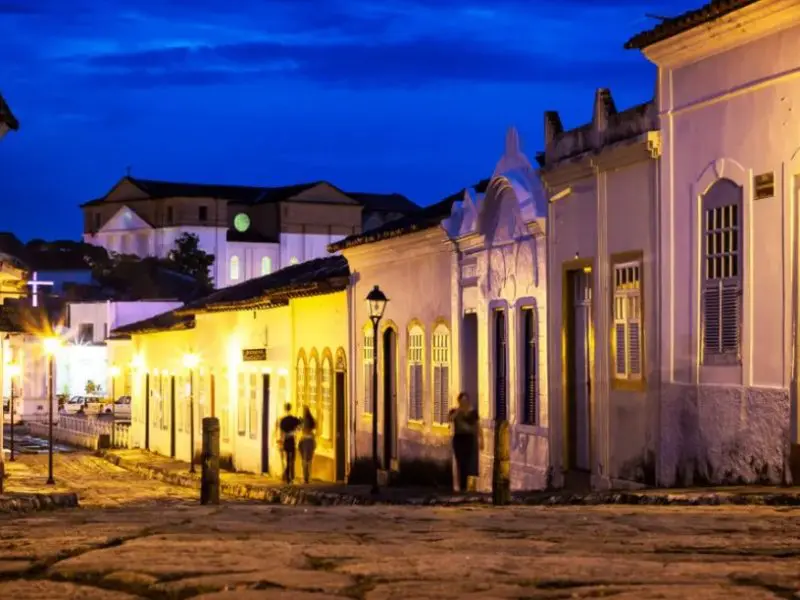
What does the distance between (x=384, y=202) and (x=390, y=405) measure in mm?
92063

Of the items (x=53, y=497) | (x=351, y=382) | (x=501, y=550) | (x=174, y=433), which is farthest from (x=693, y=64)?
(x=174, y=433)

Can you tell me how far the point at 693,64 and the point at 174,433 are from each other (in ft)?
90.2

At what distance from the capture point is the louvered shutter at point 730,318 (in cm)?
1444

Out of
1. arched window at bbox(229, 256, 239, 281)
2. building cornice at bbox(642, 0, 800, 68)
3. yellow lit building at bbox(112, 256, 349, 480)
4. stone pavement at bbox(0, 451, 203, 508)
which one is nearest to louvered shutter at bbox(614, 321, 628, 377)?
building cornice at bbox(642, 0, 800, 68)

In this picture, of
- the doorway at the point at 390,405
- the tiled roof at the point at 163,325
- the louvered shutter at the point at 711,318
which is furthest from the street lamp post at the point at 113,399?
the louvered shutter at the point at 711,318

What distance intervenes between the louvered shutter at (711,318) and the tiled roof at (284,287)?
13.0 metres

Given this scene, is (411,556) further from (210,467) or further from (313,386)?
(313,386)

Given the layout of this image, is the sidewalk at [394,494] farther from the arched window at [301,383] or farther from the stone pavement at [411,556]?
the arched window at [301,383]

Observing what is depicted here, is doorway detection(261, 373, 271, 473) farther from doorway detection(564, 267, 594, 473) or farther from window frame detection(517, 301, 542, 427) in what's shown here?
doorway detection(564, 267, 594, 473)

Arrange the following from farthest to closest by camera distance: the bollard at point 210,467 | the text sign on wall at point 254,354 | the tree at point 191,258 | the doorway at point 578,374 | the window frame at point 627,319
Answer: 1. the tree at point 191,258
2. the text sign on wall at point 254,354
3. the doorway at point 578,374
4. the bollard at point 210,467
5. the window frame at point 627,319

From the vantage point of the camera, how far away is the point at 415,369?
24.4 metres

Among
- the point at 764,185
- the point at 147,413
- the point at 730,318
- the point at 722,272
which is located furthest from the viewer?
the point at 147,413

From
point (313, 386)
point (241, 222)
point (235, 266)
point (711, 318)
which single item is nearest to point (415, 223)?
point (313, 386)

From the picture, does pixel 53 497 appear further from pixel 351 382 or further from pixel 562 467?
pixel 351 382
